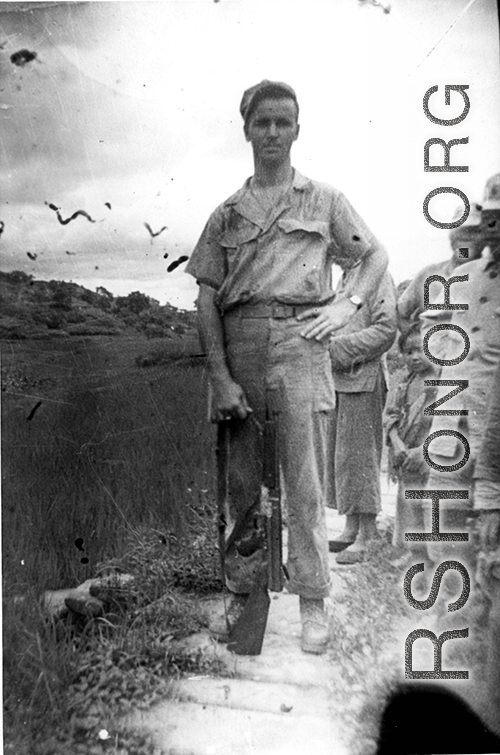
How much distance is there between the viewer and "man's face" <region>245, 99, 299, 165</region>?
8.91ft

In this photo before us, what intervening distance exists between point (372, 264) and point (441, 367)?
1.64ft

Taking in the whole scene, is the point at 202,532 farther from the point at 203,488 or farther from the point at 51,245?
the point at 51,245

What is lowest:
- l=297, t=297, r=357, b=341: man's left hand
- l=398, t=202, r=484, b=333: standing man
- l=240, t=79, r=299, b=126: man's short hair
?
l=297, t=297, r=357, b=341: man's left hand

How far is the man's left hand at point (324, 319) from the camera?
267 cm

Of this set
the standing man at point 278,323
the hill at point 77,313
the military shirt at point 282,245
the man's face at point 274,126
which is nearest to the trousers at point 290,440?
the standing man at point 278,323

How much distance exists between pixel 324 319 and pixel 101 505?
1180 millimetres

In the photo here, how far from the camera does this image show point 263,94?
2.72 metres

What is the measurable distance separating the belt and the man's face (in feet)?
1.90

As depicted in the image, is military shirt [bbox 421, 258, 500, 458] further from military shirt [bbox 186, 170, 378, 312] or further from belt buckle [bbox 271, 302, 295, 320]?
belt buckle [bbox 271, 302, 295, 320]

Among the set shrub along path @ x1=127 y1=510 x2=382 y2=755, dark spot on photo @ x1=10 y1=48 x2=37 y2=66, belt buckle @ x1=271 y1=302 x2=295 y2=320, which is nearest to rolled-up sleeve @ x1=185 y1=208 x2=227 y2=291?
belt buckle @ x1=271 y1=302 x2=295 y2=320

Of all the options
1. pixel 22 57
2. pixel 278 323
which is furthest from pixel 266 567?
pixel 22 57

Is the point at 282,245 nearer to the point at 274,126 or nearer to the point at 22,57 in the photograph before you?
the point at 274,126

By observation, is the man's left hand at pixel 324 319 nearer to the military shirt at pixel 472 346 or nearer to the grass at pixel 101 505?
the military shirt at pixel 472 346

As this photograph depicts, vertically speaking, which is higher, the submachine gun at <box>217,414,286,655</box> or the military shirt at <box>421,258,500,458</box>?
the military shirt at <box>421,258,500,458</box>
